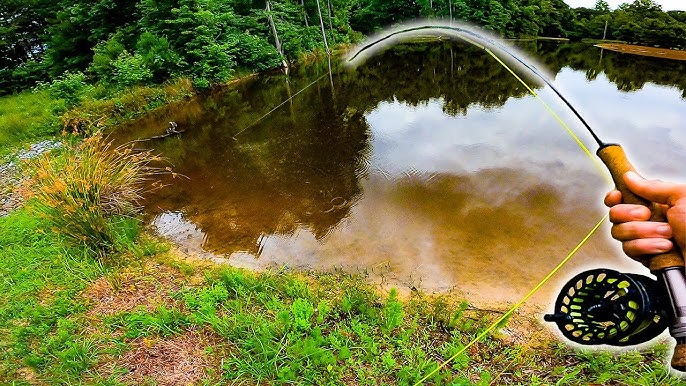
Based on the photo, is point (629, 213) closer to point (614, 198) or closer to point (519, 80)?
point (614, 198)

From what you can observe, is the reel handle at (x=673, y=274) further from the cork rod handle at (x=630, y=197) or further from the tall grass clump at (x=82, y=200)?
the tall grass clump at (x=82, y=200)

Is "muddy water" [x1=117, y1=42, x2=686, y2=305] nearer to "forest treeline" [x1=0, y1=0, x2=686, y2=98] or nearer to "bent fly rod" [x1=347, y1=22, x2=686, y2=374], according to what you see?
"bent fly rod" [x1=347, y1=22, x2=686, y2=374]

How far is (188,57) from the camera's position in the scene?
13.1 m

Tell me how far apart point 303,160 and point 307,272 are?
344 centimetres

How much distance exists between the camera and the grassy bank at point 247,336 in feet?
9.04

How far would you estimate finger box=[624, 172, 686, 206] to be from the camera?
3.62 ft

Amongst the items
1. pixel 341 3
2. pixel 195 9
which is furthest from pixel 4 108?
pixel 341 3

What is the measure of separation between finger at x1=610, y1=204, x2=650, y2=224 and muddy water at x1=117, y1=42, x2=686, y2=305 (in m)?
0.82

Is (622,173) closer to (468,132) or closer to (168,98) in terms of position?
(468,132)

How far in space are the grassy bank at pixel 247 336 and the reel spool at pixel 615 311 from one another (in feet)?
4.06

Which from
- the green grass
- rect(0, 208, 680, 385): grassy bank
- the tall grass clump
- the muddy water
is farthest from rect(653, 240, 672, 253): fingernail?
the green grass

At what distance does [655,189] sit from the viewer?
3.84 feet

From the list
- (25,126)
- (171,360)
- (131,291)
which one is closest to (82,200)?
(131,291)

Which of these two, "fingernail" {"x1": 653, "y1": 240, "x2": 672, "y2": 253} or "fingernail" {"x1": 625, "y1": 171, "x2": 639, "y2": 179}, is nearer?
"fingernail" {"x1": 653, "y1": 240, "x2": 672, "y2": 253}
